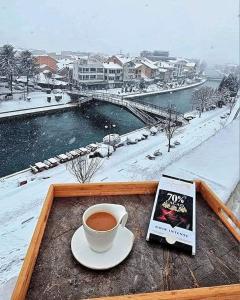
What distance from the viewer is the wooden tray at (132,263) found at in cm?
68

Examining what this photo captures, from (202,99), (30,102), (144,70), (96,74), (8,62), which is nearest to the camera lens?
(8,62)

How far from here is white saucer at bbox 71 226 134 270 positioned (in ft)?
2.50

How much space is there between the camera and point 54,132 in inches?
346

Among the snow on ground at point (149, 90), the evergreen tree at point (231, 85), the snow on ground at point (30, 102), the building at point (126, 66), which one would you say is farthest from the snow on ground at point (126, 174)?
the building at point (126, 66)

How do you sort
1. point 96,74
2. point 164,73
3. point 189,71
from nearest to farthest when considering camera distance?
point 96,74 < point 164,73 < point 189,71

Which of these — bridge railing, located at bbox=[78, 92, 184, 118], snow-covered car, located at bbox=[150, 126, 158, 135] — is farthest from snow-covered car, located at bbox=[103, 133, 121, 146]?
bridge railing, located at bbox=[78, 92, 184, 118]

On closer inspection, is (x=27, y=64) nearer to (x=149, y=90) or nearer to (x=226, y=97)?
(x=149, y=90)

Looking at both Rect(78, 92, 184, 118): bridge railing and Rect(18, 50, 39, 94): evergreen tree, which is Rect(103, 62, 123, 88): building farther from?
Rect(18, 50, 39, 94): evergreen tree

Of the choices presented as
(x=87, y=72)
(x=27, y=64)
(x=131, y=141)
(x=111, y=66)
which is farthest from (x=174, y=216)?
(x=111, y=66)

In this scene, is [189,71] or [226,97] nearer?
[226,97]

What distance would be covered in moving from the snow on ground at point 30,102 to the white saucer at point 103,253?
893 cm

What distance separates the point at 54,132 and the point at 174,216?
27.1ft

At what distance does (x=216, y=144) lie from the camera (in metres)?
6.86

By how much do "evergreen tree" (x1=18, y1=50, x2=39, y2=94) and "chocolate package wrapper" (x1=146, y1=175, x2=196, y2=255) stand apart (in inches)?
437
